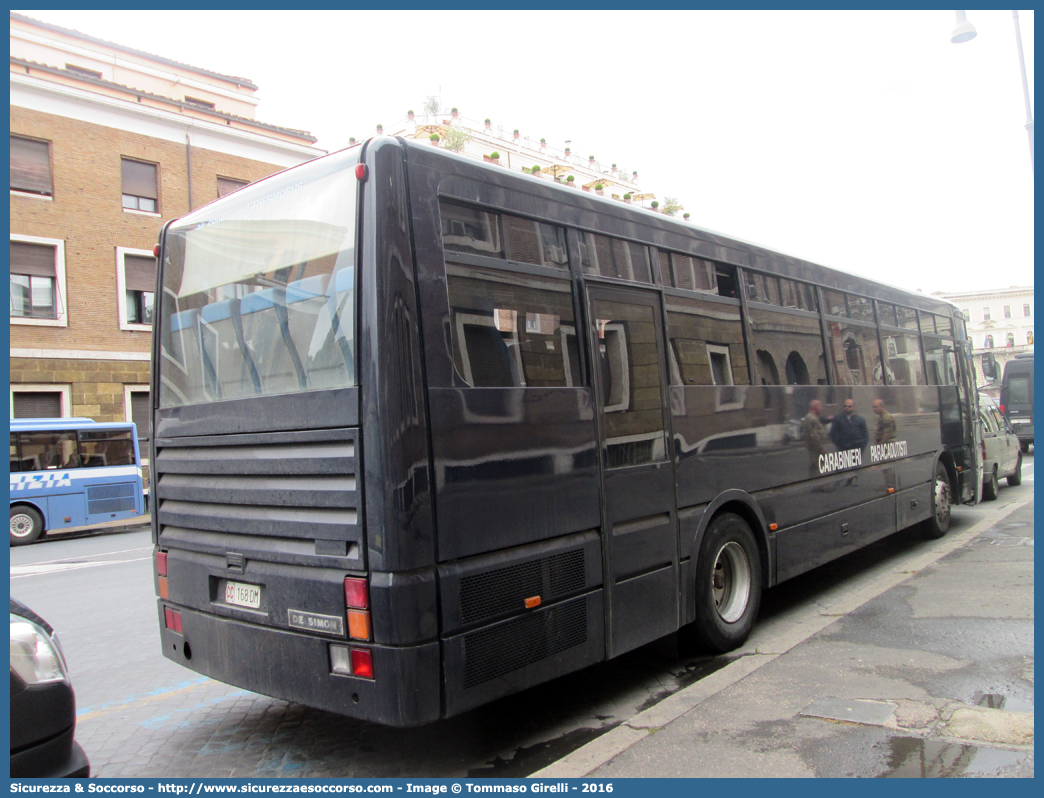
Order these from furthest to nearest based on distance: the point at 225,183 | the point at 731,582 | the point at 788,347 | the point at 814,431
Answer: the point at 225,183 < the point at 814,431 < the point at 788,347 < the point at 731,582

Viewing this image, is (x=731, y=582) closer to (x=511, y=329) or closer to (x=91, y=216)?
(x=511, y=329)

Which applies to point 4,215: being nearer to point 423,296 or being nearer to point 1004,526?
point 423,296

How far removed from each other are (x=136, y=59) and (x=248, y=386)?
1367 inches

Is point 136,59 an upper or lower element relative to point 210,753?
upper

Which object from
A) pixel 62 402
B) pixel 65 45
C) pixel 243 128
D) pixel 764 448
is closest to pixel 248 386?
pixel 764 448

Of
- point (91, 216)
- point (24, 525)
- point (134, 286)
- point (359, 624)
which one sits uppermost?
point (91, 216)

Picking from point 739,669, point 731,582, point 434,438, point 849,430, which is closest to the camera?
point 434,438

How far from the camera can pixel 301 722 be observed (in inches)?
182

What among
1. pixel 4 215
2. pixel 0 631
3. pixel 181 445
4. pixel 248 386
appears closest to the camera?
pixel 0 631

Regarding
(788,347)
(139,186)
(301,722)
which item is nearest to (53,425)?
(139,186)

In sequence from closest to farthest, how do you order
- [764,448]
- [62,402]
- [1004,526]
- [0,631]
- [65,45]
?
[0,631], [764,448], [1004,526], [62,402], [65,45]

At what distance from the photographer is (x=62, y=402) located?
73.5 feet

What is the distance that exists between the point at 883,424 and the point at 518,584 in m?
A: 6.10

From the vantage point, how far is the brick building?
2217 centimetres
